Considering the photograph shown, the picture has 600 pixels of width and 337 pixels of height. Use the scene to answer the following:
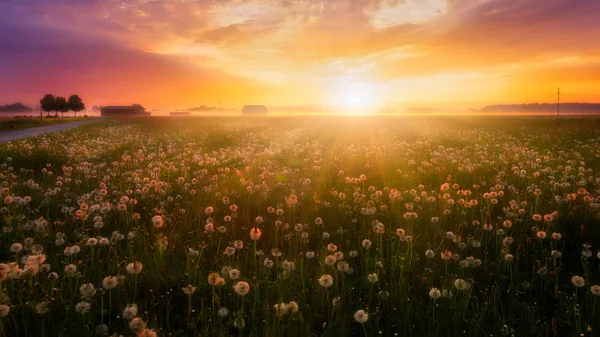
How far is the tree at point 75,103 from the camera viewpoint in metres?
162

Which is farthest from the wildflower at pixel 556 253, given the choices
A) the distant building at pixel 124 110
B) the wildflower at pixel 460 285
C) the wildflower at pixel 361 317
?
the distant building at pixel 124 110

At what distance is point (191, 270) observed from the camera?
3908 millimetres

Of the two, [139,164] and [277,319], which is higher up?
[139,164]

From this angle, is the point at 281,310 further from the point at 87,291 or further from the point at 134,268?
the point at 87,291

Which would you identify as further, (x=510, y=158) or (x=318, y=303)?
(x=510, y=158)

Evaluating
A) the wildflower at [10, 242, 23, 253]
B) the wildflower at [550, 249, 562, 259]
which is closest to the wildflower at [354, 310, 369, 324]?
the wildflower at [550, 249, 562, 259]

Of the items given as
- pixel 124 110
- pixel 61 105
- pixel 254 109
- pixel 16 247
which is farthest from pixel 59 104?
pixel 16 247

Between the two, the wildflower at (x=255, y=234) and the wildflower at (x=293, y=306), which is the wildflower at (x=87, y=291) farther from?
the wildflower at (x=293, y=306)

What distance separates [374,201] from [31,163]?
416 inches

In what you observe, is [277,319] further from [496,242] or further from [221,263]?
[496,242]

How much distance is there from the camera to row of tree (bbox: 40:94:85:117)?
15762 cm

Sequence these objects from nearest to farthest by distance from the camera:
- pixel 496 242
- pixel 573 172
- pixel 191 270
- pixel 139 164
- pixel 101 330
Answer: pixel 101 330, pixel 191 270, pixel 496 242, pixel 573 172, pixel 139 164

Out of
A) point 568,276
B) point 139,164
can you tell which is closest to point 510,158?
point 568,276

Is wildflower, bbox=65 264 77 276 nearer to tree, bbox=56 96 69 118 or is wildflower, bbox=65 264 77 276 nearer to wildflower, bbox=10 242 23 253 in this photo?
wildflower, bbox=10 242 23 253
